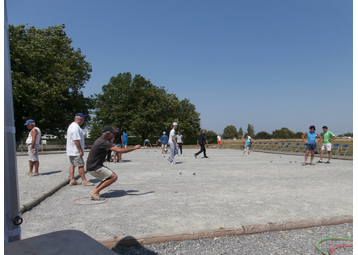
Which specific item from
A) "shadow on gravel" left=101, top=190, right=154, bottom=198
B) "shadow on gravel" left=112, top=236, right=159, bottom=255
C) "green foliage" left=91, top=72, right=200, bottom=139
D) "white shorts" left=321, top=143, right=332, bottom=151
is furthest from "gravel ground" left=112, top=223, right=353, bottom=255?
"green foliage" left=91, top=72, right=200, bottom=139

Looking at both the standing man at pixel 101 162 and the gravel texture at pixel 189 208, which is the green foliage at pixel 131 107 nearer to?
the gravel texture at pixel 189 208

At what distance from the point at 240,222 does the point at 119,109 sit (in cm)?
4715

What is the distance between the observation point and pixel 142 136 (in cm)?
5203

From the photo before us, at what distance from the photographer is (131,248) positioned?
3410 millimetres

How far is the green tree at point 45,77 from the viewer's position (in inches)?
1035

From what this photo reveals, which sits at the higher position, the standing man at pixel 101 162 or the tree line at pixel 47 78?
the tree line at pixel 47 78

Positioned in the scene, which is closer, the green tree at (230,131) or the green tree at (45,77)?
the green tree at (45,77)

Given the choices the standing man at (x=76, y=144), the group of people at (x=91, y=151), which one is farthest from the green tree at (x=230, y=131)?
the standing man at (x=76, y=144)

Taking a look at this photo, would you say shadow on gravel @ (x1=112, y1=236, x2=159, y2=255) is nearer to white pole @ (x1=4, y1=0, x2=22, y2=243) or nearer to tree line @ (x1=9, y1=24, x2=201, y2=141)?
white pole @ (x1=4, y1=0, x2=22, y2=243)

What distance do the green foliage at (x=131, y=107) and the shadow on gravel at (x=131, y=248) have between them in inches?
1820

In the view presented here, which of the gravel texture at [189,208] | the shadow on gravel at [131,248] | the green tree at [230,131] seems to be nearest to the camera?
the shadow on gravel at [131,248]

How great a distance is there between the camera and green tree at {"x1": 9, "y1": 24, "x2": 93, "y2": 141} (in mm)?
26297

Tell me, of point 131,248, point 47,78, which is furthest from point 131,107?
point 131,248

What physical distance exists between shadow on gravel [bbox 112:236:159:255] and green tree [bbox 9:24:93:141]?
83.4 feet
